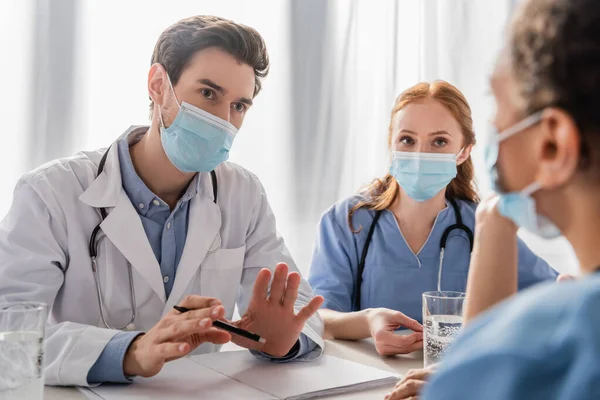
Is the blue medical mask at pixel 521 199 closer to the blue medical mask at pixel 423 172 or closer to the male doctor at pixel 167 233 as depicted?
the male doctor at pixel 167 233

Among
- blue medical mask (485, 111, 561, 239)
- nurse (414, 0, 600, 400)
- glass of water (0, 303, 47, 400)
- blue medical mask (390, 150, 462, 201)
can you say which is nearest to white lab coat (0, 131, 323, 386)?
glass of water (0, 303, 47, 400)

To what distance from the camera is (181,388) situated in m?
1.10

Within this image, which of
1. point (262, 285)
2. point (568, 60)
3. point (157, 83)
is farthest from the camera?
point (157, 83)

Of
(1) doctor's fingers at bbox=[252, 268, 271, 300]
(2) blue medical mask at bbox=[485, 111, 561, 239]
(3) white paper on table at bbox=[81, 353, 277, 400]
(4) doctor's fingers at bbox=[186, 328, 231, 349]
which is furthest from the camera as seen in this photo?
(1) doctor's fingers at bbox=[252, 268, 271, 300]

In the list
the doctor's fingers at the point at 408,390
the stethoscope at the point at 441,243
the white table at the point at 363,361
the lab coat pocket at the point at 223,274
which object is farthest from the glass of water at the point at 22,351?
the stethoscope at the point at 441,243

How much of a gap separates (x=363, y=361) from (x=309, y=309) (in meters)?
0.16

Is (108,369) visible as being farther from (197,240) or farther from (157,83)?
(157,83)

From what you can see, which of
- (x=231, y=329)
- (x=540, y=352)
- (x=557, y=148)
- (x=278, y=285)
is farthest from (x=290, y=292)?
(x=540, y=352)

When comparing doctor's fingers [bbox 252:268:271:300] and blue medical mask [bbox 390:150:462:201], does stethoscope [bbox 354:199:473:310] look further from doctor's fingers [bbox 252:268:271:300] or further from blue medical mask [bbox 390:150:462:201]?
doctor's fingers [bbox 252:268:271:300]

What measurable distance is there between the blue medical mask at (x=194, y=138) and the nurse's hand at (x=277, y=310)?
1.47 ft

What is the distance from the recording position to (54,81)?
7.24ft

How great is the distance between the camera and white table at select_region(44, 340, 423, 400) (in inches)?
43.0

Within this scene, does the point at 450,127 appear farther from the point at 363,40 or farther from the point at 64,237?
the point at 64,237

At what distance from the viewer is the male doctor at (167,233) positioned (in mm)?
1308
